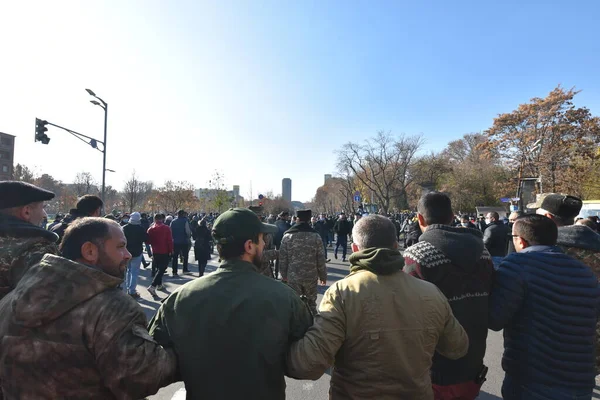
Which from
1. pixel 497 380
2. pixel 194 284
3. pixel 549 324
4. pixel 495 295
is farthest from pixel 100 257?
pixel 497 380

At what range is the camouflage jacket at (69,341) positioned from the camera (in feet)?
4.69

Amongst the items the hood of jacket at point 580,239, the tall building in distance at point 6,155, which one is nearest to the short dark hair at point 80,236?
the hood of jacket at point 580,239

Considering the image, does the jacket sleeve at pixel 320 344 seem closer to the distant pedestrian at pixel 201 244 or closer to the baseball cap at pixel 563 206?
the baseball cap at pixel 563 206

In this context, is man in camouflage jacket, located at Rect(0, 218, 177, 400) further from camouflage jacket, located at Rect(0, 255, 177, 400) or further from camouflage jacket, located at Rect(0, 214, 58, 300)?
camouflage jacket, located at Rect(0, 214, 58, 300)

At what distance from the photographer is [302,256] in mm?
5410

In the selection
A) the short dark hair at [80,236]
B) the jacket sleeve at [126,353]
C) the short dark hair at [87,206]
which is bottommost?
the jacket sleeve at [126,353]

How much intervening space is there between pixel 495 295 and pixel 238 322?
181 centimetres

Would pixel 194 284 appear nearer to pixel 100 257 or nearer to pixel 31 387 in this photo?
pixel 100 257

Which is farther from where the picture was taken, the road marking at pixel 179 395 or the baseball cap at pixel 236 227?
the road marking at pixel 179 395

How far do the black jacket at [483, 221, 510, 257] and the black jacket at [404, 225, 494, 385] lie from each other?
18.8ft

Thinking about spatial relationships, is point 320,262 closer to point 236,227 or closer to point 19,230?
point 236,227

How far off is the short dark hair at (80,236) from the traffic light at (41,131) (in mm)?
18028

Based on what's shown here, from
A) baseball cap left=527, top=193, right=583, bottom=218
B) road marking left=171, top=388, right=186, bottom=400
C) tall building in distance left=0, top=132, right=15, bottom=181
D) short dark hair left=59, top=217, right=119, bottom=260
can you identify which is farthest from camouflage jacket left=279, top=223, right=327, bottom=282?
tall building in distance left=0, top=132, right=15, bottom=181

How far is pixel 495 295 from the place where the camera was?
238 cm
